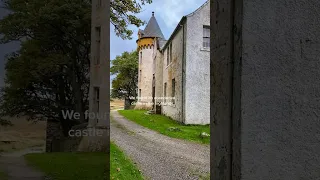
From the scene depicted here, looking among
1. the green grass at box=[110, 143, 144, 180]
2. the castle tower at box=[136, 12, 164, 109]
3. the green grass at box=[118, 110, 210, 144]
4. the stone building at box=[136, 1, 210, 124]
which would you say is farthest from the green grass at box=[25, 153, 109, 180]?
the castle tower at box=[136, 12, 164, 109]

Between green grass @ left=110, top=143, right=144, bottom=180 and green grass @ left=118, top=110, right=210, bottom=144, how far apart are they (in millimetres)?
2577

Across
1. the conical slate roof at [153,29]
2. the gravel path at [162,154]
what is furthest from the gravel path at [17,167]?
the conical slate roof at [153,29]

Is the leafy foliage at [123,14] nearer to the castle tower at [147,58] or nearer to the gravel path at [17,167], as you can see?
the gravel path at [17,167]

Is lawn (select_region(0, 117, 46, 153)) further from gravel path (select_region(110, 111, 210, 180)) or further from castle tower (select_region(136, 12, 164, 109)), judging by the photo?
castle tower (select_region(136, 12, 164, 109))

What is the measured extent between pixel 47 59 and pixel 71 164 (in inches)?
21.5

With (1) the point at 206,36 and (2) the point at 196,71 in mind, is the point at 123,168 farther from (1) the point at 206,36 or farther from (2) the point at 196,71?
(1) the point at 206,36

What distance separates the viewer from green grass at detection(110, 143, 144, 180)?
4.72 m

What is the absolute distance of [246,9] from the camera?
128 cm

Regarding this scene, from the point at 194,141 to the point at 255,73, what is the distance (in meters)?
7.23

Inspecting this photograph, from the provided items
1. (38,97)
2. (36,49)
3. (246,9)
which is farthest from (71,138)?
(246,9)

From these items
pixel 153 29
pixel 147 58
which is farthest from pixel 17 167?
Result: pixel 153 29

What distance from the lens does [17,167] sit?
1463 millimetres

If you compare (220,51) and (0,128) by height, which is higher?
(220,51)

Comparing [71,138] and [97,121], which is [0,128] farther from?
[97,121]
